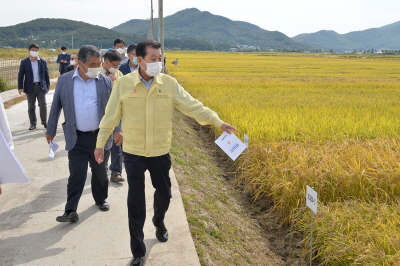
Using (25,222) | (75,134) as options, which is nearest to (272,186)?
(75,134)

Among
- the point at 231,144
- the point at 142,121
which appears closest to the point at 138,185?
the point at 142,121

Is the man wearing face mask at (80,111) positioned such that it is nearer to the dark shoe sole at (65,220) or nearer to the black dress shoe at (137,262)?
the dark shoe sole at (65,220)

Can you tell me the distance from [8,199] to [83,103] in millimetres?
1600

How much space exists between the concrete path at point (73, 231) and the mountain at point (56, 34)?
15544cm

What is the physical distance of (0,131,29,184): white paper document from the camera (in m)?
3.12

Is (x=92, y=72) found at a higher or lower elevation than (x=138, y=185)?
higher

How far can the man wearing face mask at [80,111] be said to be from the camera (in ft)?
14.0

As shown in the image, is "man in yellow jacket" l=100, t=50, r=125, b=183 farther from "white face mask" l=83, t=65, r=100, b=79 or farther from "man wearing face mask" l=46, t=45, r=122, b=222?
"white face mask" l=83, t=65, r=100, b=79

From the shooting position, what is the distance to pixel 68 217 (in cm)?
425

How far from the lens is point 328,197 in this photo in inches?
193

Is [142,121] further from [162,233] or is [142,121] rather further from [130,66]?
[130,66]

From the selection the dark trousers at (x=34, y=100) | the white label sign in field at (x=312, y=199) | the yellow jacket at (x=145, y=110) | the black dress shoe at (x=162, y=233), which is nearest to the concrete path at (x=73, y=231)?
the black dress shoe at (x=162, y=233)

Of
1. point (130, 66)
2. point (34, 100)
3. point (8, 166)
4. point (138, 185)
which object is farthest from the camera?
point (34, 100)

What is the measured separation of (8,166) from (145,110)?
109 cm
